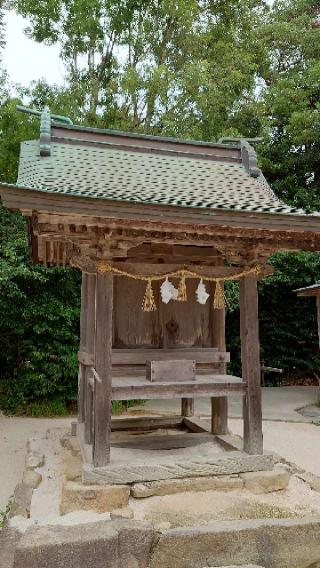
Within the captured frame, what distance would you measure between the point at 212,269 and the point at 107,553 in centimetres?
336

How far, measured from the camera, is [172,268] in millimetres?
5184

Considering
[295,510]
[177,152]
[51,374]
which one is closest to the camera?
[295,510]

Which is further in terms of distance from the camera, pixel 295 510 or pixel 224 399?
pixel 224 399

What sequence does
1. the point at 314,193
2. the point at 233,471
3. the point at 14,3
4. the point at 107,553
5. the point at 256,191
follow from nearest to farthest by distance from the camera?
the point at 107,553 < the point at 233,471 < the point at 256,191 < the point at 14,3 < the point at 314,193

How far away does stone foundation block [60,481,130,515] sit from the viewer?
412 centimetres

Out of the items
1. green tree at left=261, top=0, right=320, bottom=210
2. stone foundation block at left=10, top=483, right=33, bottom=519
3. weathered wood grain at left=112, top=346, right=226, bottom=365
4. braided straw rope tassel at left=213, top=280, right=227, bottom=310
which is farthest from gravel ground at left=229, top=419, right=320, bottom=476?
green tree at left=261, top=0, right=320, bottom=210

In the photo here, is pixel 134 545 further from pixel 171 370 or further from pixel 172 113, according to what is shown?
pixel 172 113

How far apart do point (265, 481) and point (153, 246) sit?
3360mm

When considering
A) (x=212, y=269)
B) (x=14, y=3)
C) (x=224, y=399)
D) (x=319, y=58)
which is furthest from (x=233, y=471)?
(x=319, y=58)

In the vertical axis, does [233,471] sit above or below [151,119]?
below

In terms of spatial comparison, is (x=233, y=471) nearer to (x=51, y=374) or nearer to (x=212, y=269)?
(x=212, y=269)

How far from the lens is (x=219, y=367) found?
18.9ft

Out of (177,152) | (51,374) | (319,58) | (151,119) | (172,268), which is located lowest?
(51,374)

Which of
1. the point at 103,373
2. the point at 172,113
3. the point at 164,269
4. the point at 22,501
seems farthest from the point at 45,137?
the point at 172,113
